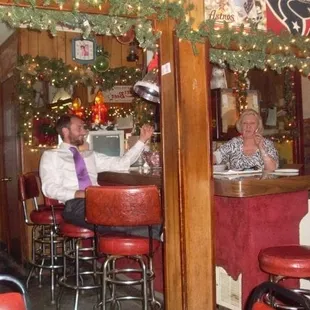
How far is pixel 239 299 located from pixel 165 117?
1250 millimetres

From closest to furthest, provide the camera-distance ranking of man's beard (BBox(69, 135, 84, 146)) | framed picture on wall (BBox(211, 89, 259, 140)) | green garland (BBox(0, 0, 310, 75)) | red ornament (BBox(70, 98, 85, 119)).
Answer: green garland (BBox(0, 0, 310, 75)), man's beard (BBox(69, 135, 84, 146)), framed picture on wall (BBox(211, 89, 259, 140)), red ornament (BBox(70, 98, 85, 119))

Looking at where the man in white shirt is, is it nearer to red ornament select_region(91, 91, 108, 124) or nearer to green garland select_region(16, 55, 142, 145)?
green garland select_region(16, 55, 142, 145)

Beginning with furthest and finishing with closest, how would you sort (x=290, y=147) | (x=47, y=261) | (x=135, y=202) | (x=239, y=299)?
(x=290, y=147), (x=47, y=261), (x=239, y=299), (x=135, y=202)

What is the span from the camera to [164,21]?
2.64 meters

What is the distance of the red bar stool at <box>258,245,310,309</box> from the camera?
7.52 ft

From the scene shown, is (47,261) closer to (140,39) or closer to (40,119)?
(40,119)

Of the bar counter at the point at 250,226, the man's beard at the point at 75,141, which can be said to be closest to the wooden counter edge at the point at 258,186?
the bar counter at the point at 250,226

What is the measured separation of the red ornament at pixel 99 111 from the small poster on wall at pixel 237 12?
2877 mm

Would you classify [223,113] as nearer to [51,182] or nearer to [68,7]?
[51,182]

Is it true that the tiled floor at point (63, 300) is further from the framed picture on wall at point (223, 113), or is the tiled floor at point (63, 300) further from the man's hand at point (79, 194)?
the framed picture on wall at point (223, 113)

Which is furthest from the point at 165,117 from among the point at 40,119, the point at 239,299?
the point at 40,119

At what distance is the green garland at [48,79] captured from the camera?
496 centimetres

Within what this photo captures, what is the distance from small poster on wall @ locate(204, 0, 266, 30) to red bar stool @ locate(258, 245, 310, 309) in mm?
1455

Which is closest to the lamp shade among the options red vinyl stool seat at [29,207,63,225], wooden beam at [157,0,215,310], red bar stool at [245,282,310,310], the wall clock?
wooden beam at [157,0,215,310]
